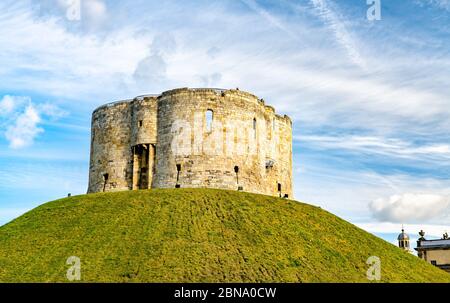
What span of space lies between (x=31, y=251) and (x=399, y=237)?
80.6 m

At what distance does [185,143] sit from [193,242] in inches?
609

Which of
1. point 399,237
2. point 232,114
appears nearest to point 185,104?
point 232,114

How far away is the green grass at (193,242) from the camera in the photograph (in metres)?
39.9

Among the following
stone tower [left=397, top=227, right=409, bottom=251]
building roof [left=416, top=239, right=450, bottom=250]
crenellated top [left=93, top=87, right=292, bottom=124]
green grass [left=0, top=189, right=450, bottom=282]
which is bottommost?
green grass [left=0, top=189, right=450, bottom=282]

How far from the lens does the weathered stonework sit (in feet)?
185

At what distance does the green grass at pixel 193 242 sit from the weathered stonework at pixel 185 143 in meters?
3.88

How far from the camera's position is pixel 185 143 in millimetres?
56812

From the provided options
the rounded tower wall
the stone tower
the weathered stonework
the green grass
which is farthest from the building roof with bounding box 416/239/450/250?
the rounded tower wall

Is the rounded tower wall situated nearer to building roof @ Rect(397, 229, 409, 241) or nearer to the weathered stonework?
the weathered stonework

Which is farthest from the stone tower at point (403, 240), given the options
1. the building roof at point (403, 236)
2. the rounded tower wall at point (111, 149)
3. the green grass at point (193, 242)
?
the rounded tower wall at point (111, 149)

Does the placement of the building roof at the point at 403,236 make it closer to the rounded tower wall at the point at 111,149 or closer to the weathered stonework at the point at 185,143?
the weathered stonework at the point at 185,143

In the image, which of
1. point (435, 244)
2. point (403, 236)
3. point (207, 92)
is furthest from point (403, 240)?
point (207, 92)

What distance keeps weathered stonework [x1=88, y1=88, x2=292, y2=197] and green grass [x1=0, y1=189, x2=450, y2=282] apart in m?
3.88
